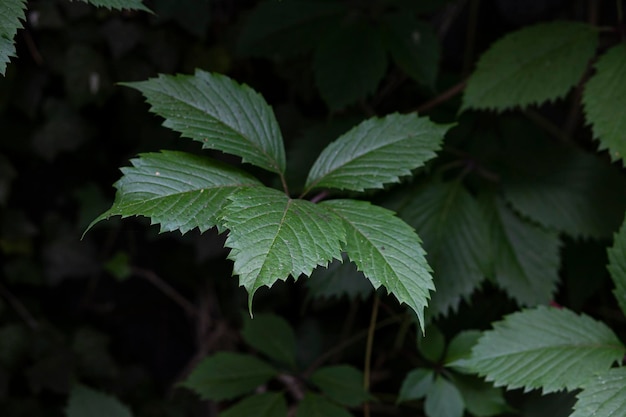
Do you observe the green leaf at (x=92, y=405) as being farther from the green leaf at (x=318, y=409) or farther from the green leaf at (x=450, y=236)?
the green leaf at (x=450, y=236)

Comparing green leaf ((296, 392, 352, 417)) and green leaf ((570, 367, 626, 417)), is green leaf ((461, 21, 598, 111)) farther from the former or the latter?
green leaf ((296, 392, 352, 417))

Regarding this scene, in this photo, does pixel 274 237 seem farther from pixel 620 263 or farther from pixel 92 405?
pixel 92 405

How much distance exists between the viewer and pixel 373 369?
1.65 meters

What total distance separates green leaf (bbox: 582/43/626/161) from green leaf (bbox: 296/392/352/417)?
63 cm

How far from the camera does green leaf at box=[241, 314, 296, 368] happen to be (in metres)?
1.31

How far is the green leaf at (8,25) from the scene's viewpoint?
0.75 metres

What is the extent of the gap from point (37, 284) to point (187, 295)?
421 mm

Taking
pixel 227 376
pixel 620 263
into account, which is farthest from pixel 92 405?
pixel 620 263

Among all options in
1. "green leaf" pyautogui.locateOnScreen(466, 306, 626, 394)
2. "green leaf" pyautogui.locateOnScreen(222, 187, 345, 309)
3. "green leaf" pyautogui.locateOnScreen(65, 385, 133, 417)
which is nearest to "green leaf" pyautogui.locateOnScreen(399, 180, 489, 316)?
"green leaf" pyautogui.locateOnScreen(466, 306, 626, 394)

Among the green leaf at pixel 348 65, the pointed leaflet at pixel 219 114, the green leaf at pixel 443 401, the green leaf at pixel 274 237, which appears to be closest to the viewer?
the green leaf at pixel 274 237

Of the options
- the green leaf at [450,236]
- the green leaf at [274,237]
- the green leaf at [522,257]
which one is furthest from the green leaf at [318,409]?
the green leaf at [274,237]

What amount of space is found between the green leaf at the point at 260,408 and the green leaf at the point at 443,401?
26cm

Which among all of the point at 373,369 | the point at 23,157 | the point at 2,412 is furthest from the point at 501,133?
the point at 2,412

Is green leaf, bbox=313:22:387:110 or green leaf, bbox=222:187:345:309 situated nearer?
green leaf, bbox=222:187:345:309
